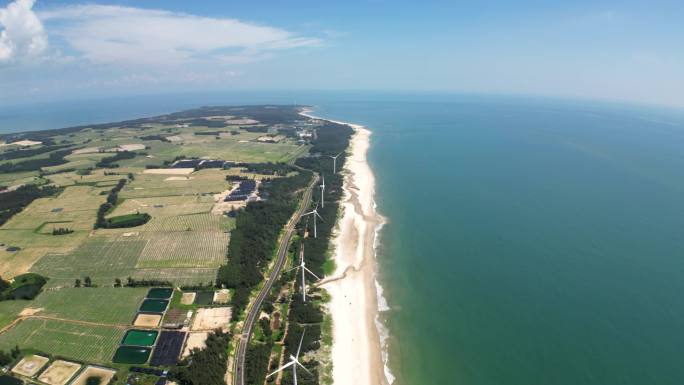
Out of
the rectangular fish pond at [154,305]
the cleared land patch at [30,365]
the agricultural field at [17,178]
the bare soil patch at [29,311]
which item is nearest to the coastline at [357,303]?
the rectangular fish pond at [154,305]

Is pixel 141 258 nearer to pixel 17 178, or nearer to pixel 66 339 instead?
pixel 66 339

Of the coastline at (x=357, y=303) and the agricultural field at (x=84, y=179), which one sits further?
the agricultural field at (x=84, y=179)

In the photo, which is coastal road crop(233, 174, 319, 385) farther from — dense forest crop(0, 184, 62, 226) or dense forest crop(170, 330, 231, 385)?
dense forest crop(0, 184, 62, 226)

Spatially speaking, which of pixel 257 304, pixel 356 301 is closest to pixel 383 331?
pixel 356 301

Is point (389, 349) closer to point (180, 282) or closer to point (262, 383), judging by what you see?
point (262, 383)

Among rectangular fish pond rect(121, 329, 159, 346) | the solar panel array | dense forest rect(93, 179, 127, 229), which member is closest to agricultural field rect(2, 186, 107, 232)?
dense forest rect(93, 179, 127, 229)

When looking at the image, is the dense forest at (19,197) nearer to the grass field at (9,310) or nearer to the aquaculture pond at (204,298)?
the grass field at (9,310)
